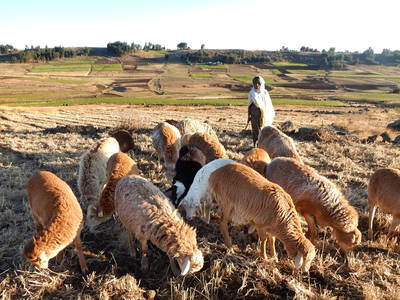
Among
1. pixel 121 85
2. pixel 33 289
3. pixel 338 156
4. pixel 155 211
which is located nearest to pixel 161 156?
pixel 155 211

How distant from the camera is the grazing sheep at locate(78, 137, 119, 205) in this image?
6182 millimetres

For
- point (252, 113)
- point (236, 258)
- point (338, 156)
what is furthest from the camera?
point (338, 156)

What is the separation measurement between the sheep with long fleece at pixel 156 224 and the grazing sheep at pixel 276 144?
165 inches

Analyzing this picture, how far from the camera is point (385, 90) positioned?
70.8 metres

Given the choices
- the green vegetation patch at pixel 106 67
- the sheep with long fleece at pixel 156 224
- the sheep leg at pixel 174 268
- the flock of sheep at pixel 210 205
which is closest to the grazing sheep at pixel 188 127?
the flock of sheep at pixel 210 205

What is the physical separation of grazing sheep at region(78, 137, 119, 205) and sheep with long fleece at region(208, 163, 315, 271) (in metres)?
3.04

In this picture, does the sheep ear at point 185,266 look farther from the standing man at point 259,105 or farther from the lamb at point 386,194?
the standing man at point 259,105

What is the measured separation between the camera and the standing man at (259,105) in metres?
10.1

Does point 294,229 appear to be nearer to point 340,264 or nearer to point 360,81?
point 340,264

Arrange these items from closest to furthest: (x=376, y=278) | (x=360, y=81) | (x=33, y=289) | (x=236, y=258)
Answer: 1. (x=33, y=289)
2. (x=376, y=278)
3. (x=236, y=258)
4. (x=360, y=81)

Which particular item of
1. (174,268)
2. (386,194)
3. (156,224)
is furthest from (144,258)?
(386,194)

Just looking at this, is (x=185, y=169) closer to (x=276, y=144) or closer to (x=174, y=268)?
(x=174, y=268)

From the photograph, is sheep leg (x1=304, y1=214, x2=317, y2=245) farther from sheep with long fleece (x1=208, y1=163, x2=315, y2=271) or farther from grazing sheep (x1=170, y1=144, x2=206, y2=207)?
grazing sheep (x1=170, y1=144, x2=206, y2=207)

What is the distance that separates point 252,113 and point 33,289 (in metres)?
8.80
